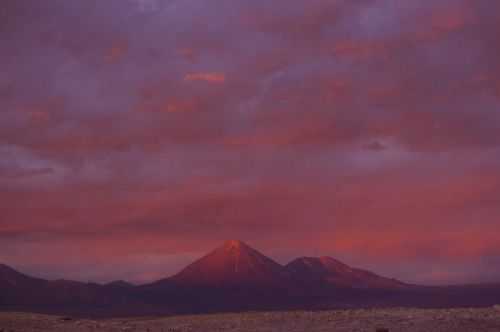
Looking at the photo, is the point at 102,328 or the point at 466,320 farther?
the point at 102,328

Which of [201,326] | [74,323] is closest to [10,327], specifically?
[74,323]

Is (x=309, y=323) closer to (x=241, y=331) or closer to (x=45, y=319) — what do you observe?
(x=241, y=331)

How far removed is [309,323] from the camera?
126ft

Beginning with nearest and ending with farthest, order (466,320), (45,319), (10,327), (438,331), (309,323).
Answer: (438,331), (466,320), (309,323), (10,327), (45,319)

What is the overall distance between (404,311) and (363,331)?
34.9 feet

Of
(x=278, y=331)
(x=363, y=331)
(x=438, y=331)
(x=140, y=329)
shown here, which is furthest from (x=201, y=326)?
(x=438, y=331)

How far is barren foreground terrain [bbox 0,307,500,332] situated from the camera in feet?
114

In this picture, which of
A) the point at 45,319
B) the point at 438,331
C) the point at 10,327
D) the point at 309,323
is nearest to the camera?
the point at 438,331

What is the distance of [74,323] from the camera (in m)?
43.4

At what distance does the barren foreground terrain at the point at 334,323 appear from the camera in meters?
34.9

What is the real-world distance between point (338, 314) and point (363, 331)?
29.0 ft

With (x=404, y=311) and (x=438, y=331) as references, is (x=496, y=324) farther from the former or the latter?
(x=404, y=311)

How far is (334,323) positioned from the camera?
1485 inches

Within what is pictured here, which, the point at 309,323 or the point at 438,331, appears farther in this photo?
the point at 309,323
